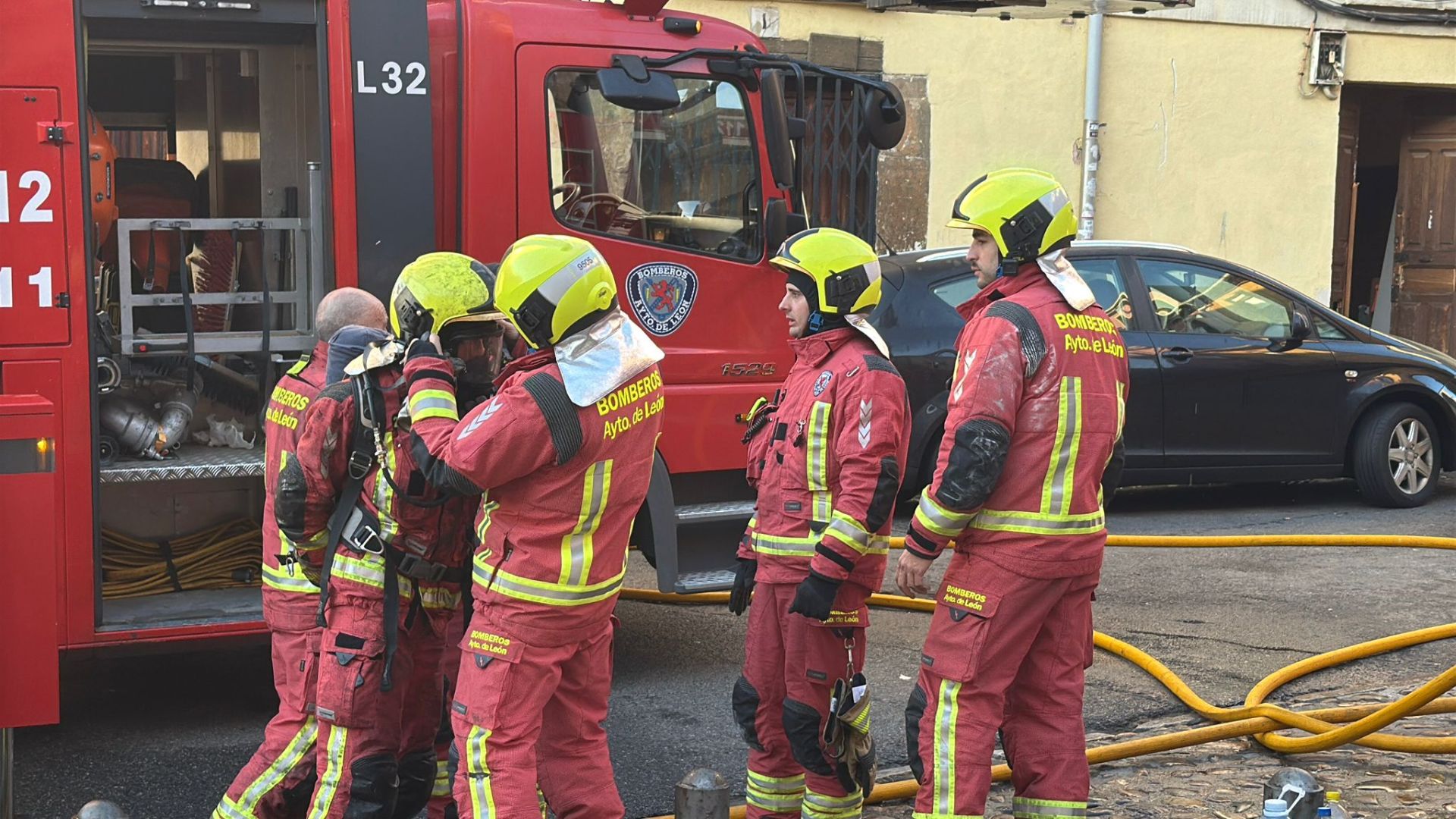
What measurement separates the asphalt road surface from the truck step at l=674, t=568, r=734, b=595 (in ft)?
1.51

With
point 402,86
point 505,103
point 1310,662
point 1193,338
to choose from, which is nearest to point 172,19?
point 402,86

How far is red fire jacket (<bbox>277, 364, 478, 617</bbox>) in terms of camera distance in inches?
155

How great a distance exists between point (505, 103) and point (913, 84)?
824cm

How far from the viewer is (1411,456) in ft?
31.9

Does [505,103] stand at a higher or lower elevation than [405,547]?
higher

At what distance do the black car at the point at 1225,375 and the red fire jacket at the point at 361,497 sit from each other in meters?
5.22

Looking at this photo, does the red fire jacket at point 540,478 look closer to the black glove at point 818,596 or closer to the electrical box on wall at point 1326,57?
the black glove at point 818,596

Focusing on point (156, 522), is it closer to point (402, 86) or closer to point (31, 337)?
point (31, 337)

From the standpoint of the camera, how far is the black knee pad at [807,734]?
168 inches

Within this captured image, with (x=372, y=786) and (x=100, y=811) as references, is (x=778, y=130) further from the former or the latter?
(x=100, y=811)

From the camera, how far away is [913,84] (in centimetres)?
1332

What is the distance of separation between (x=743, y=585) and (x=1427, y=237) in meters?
12.6

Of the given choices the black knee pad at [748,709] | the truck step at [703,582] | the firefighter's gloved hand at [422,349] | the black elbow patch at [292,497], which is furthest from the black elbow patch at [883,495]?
the truck step at [703,582]

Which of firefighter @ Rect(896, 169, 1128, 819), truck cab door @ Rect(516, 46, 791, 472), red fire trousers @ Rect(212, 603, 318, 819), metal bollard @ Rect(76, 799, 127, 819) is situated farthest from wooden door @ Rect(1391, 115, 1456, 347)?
metal bollard @ Rect(76, 799, 127, 819)
